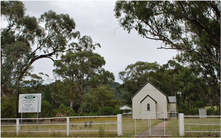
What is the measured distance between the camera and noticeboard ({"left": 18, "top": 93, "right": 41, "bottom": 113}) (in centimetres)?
1684

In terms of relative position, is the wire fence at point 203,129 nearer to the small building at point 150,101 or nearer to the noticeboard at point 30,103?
the noticeboard at point 30,103

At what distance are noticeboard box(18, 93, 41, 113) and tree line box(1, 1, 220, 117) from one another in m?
8.58

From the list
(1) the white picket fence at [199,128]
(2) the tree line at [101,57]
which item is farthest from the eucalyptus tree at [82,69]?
(1) the white picket fence at [199,128]

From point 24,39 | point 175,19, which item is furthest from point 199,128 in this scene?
point 24,39

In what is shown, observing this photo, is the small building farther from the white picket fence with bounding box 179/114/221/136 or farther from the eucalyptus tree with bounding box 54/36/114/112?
the white picket fence with bounding box 179/114/221/136

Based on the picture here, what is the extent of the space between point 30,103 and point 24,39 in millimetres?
22054

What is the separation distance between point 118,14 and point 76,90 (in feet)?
120

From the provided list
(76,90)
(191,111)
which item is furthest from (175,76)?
(76,90)

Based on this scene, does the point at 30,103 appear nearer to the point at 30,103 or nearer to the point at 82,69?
the point at 30,103

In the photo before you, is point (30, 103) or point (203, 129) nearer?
point (203, 129)

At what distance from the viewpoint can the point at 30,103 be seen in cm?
1705

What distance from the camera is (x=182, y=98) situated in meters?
58.8

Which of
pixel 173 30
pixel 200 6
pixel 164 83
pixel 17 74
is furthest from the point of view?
pixel 164 83

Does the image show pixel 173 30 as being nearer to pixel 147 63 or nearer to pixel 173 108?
pixel 173 108
